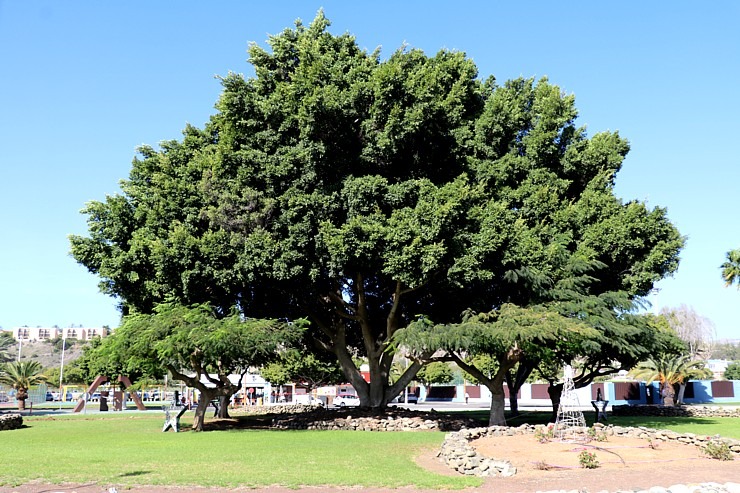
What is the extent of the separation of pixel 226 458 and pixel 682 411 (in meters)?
32.6

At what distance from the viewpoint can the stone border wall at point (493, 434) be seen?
568 inches

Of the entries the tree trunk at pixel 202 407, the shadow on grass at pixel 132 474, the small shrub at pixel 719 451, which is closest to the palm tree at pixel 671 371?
the small shrub at pixel 719 451

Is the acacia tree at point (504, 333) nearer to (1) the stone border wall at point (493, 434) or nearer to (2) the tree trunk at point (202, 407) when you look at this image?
(1) the stone border wall at point (493, 434)

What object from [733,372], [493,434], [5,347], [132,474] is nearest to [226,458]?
[132,474]

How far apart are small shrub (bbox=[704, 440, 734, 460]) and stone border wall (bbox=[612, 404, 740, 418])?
2409 cm

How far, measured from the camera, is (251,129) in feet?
89.6

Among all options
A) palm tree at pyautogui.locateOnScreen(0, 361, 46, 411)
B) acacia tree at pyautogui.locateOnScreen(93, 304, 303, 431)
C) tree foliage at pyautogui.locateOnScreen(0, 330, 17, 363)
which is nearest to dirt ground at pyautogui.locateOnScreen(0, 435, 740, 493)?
acacia tree at pyautogui.locateOnScreen(93, 304, 303, 431)

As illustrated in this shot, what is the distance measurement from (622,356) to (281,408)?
23.6 meters

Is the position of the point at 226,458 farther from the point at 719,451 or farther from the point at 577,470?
the point at 719,451

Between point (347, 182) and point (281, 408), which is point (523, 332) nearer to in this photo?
point (347, 182)

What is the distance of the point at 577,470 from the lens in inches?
586

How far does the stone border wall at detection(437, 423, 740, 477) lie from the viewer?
47.3 ft

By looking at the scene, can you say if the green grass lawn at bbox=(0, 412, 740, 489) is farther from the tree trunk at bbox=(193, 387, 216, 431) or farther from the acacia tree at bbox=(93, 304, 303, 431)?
the acacia tree at bbox=(93, 304, 303, 431)

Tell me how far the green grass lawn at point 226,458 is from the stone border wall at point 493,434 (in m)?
0.86
